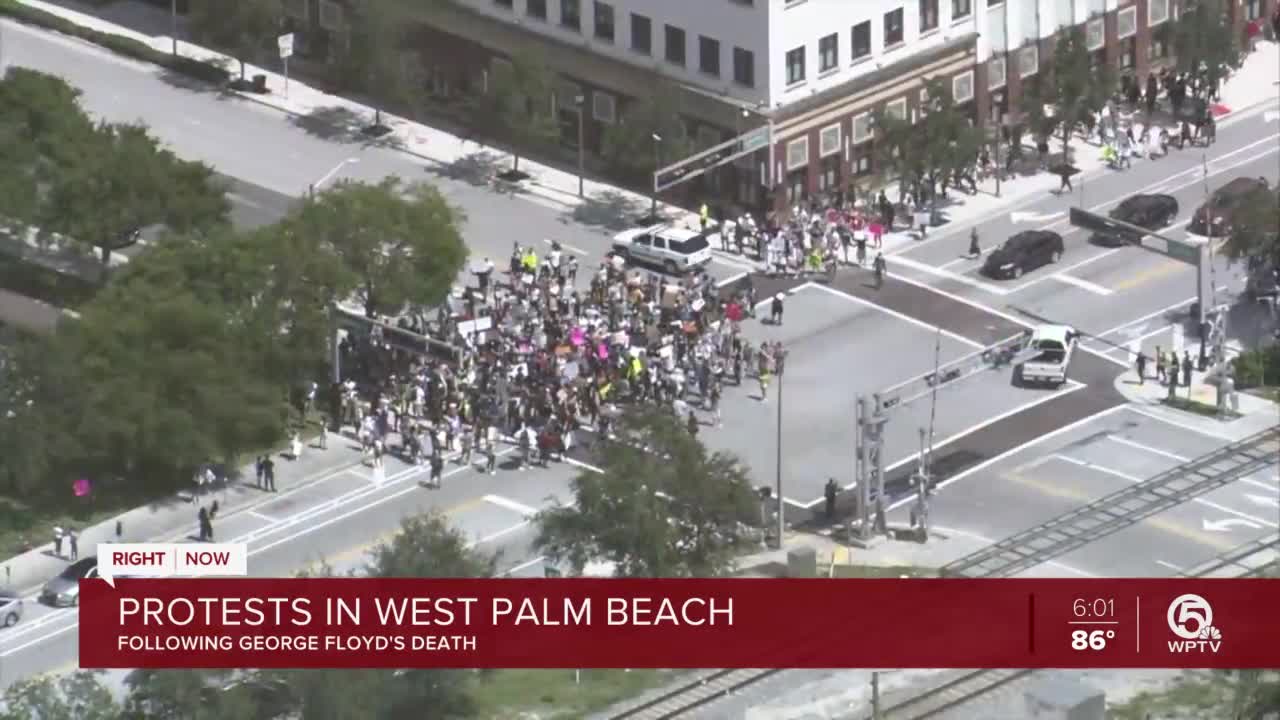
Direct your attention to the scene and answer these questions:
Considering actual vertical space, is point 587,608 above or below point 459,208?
below

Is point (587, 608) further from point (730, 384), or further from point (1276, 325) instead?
point (1276, 325)

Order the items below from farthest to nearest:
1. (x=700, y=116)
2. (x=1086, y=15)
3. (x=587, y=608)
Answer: (x=1086, y=15)
(x=700, y=116)
(x=587, y=608)

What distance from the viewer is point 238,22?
168 meters

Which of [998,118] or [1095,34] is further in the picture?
[1095,34]

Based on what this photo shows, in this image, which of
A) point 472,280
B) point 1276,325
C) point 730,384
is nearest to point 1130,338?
point 1276,325

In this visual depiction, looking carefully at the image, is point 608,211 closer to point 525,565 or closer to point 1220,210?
point 1220,210

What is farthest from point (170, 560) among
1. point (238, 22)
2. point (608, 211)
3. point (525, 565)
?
point (238, 22)

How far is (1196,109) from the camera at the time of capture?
551 ft

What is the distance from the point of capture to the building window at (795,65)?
157m

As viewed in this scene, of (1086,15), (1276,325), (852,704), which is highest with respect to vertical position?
(1086,15)

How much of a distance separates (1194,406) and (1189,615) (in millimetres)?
28855

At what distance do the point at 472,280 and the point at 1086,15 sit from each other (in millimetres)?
31868

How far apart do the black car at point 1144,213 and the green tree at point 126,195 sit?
114 feet

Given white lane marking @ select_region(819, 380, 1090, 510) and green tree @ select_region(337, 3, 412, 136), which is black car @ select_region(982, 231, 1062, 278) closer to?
white lane marking @ select_region(819, 380, 1090, 510)
